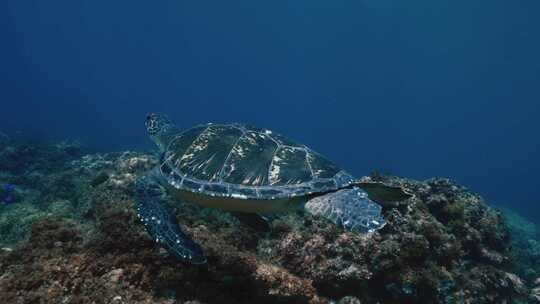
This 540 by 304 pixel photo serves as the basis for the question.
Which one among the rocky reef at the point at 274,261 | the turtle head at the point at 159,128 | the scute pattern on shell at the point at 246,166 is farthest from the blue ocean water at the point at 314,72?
the scute pattern on shell at the point at 246,166

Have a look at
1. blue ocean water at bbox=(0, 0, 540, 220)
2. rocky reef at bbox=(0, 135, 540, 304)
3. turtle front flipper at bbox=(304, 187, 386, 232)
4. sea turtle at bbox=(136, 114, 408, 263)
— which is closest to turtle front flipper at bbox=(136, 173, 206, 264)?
sea turtle at bbox=(136, 114, 408, 263)

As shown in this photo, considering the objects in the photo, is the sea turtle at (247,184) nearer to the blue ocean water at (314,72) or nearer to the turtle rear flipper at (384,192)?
the turtle rear flipper at (384,192)

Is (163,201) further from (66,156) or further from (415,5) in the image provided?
(415,5)

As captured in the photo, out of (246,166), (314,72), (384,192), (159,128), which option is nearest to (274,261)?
(246,166)

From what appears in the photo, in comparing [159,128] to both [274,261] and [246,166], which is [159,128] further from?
[274,261]

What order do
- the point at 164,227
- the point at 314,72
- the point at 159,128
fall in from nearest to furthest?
the point at 164,227, the point at 159,128, the point at 314,72

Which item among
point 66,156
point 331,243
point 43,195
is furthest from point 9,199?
point 331,243
